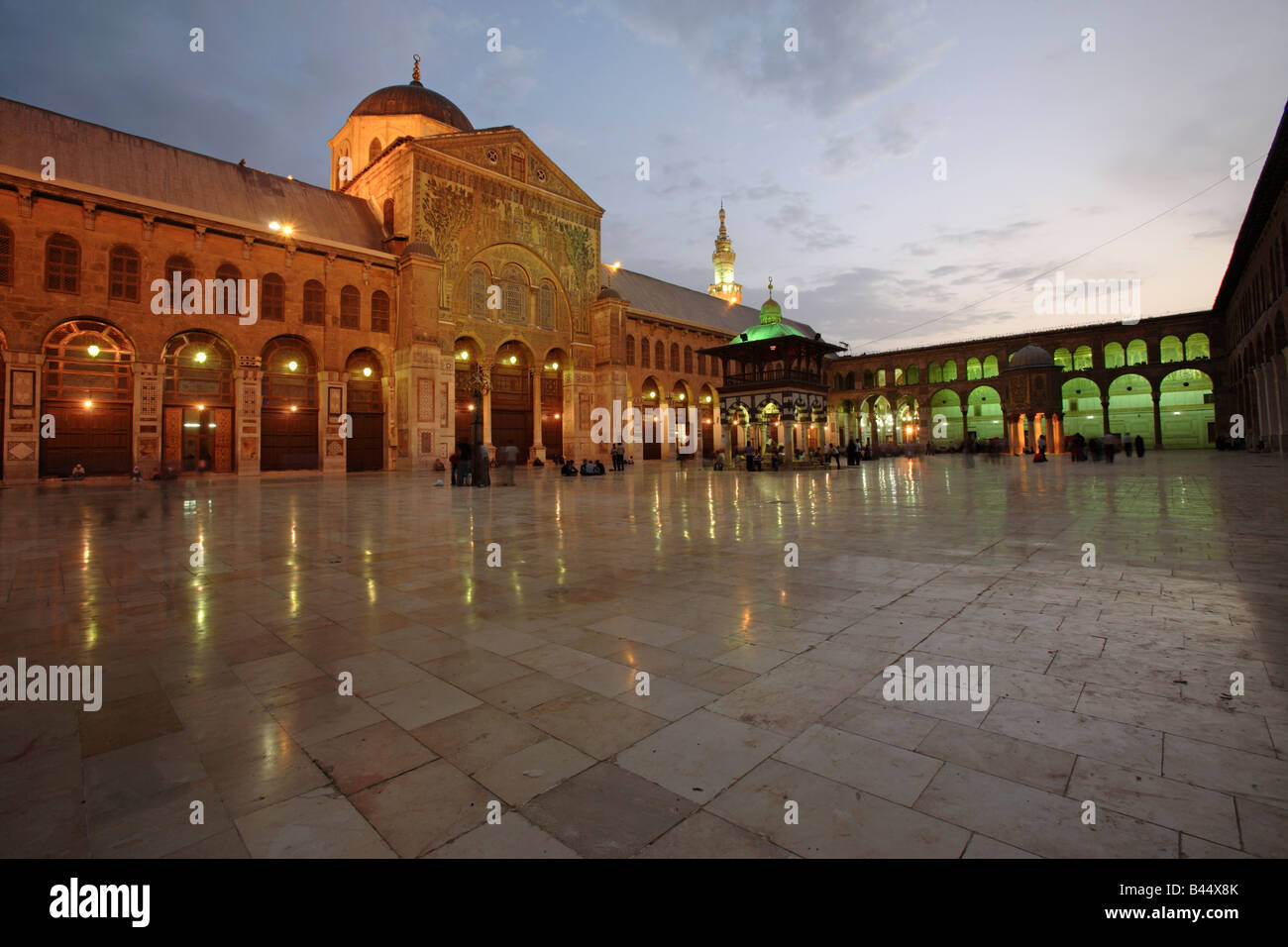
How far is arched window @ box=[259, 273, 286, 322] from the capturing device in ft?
80.9

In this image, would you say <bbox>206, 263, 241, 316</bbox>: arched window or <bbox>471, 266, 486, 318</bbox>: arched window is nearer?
<bbox>206, 263, 241, 316</bbox>: arched window

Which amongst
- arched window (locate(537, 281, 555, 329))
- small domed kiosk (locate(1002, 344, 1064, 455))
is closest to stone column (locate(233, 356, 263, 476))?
arched window (locate(537, 281, 555, 329))

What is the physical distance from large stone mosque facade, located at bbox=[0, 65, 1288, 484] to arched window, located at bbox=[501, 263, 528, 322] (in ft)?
0.40

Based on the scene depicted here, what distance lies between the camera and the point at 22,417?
19422 millimetres

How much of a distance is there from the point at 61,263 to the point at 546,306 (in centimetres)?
1961

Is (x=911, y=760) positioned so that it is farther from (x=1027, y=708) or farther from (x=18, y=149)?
(x=18, y=149)

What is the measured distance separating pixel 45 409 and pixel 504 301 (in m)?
18.4

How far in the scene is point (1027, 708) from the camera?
2590 millimetres

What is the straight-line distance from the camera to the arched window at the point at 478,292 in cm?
2984

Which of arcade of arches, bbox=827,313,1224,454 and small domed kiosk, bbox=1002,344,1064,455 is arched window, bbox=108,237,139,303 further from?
arcade of arches, bbox=827,313,1224,454

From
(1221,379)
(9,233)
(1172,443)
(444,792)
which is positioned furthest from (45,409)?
(1172,443)

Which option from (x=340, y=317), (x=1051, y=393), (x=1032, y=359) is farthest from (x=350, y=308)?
(x=1032, y=359)

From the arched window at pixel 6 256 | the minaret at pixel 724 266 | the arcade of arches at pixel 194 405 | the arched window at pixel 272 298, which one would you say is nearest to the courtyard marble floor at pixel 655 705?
the arcade of arches at pixel 194 405
